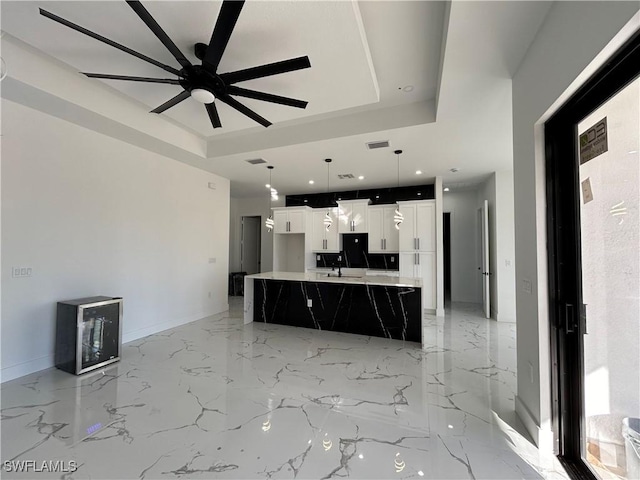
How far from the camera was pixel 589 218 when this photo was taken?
1.77m

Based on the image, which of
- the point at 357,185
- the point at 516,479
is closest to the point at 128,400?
the point at 516,479

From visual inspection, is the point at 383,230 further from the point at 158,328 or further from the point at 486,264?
the point at 158,328

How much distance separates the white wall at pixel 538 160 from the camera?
1470mm

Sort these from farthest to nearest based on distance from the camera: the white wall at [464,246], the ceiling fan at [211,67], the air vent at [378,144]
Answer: the white wall at [464,246], the air vent at [378,144], the ceiling fan at [211,67]

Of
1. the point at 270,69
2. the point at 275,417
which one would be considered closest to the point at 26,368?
the point at 275,417

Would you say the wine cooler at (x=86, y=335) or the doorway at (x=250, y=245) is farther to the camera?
the doorway at (x=250, y=245)

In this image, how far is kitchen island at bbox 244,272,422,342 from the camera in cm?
415

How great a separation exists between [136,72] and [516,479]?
→ 436cm

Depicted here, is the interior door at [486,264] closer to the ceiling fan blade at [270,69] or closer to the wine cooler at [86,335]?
the ceiling fan blade at [270,69]

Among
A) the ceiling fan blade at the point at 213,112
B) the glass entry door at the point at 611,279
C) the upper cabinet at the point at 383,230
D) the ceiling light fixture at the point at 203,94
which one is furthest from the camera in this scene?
the upper cabinet at the point at 383,230

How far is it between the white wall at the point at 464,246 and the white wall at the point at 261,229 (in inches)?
189

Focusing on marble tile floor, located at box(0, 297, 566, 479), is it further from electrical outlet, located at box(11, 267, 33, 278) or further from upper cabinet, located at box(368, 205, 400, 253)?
upper cabinet, located at box(368, 205, 400, 253)

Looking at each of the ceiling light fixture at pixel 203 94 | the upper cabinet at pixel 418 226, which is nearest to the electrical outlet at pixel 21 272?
the ceiling light fixture at pixel 203 94

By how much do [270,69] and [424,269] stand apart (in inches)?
202
